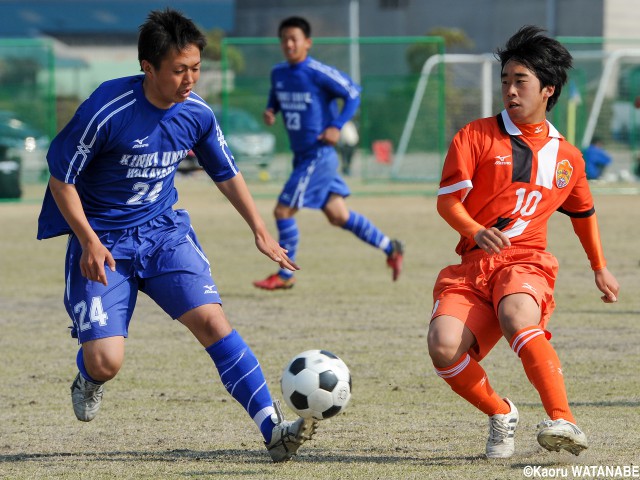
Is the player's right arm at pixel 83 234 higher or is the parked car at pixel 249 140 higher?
the player's right arm at pixel 83 234

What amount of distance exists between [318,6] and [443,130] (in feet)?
82.7

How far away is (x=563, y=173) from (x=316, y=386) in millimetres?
1306

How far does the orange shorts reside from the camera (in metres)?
4.53

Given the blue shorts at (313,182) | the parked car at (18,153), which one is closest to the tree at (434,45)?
the parked car at (18,153)

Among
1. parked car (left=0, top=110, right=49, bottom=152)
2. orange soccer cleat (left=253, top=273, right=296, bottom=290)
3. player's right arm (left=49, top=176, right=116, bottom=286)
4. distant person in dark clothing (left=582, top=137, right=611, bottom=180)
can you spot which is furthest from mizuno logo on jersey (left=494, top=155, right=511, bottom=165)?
parked car (left=0, top=110, right=49, bottom=152)

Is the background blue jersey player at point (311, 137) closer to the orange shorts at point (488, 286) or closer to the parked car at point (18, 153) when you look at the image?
the orange shorts at point (488, 286)

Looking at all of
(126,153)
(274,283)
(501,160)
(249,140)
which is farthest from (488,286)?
(249,140)

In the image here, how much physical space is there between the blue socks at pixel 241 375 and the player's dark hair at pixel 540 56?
1.55 metres

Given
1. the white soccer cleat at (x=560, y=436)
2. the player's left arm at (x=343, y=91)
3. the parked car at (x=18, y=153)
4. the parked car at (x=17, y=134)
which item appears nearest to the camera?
the white soccer cleat at (x=560, y=436)

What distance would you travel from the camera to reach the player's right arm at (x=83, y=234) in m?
4.40

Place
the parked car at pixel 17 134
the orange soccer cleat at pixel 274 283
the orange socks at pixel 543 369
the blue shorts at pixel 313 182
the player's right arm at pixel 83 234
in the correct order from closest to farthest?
1. the orange socks at pixel 543 369
2. the player's right arm at pixel 83 234
3. the orange soccer cleat at pixel 274 283
4. the blue shorts at pixel 313 182
5. the parked car at pixel 17 134

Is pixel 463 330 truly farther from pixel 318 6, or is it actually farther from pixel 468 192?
pixel 318 6

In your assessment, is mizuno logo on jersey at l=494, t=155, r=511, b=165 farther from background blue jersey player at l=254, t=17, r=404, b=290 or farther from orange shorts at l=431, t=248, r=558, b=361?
background blue jersey player at l=254, t=17, r=404, b=290

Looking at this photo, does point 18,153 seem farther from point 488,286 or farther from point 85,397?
point 488,286
